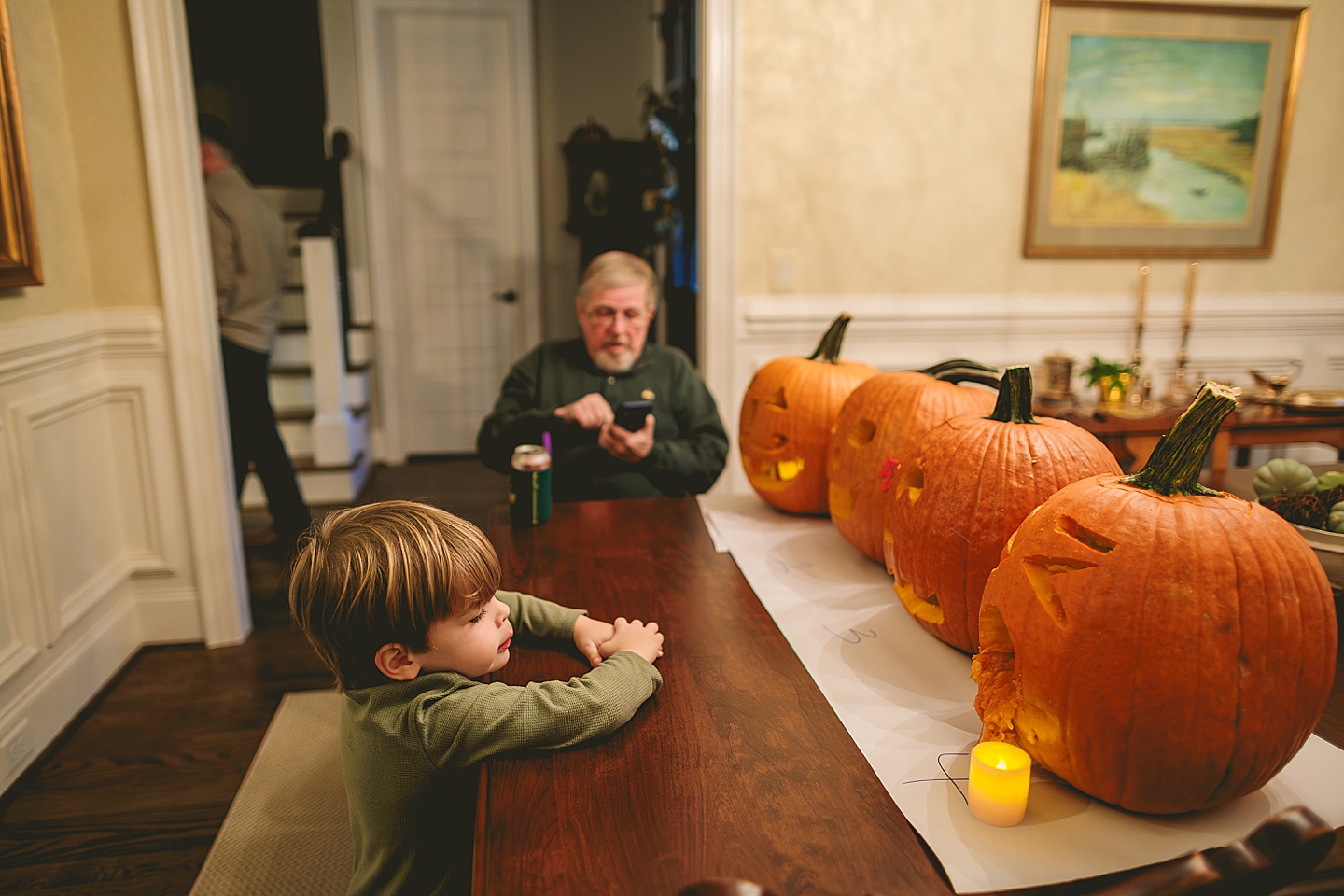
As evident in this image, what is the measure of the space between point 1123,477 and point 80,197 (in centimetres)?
264

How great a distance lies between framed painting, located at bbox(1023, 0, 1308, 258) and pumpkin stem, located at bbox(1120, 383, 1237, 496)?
2.50 meters

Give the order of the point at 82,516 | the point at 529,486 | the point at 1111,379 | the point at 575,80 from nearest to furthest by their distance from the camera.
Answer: the point at 529,486, the point at 82,516, the point at 1111,379, the point at 575,80

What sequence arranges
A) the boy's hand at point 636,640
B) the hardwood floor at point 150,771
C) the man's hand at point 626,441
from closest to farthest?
the boy's hand at point 636,640 < the hardwood floor at point 150,771 < the man's hand at point 626,441

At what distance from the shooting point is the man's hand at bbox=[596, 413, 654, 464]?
176 cm

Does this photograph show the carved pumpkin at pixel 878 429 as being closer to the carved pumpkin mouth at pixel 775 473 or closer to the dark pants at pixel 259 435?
the carved pumpkin mouth at pixel 775 473

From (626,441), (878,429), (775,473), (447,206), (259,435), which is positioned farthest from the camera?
(447,206)

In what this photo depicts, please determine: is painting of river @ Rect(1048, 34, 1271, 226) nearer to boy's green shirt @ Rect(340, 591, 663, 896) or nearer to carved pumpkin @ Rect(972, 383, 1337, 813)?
carved pumpkin @ Rect(972, 383, 1337, 813)

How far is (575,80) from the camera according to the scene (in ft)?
16.6

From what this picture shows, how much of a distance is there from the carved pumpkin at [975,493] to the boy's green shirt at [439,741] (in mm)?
351

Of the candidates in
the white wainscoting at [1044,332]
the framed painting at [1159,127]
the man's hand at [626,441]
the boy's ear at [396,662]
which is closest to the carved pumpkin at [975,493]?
the boy's ear at [396,662]

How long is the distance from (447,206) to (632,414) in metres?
3.62

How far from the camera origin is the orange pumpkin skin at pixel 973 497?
97 cm

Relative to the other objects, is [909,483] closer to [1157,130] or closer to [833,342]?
[833,342]

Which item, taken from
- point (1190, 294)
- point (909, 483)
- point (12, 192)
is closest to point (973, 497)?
point (909, 483)
